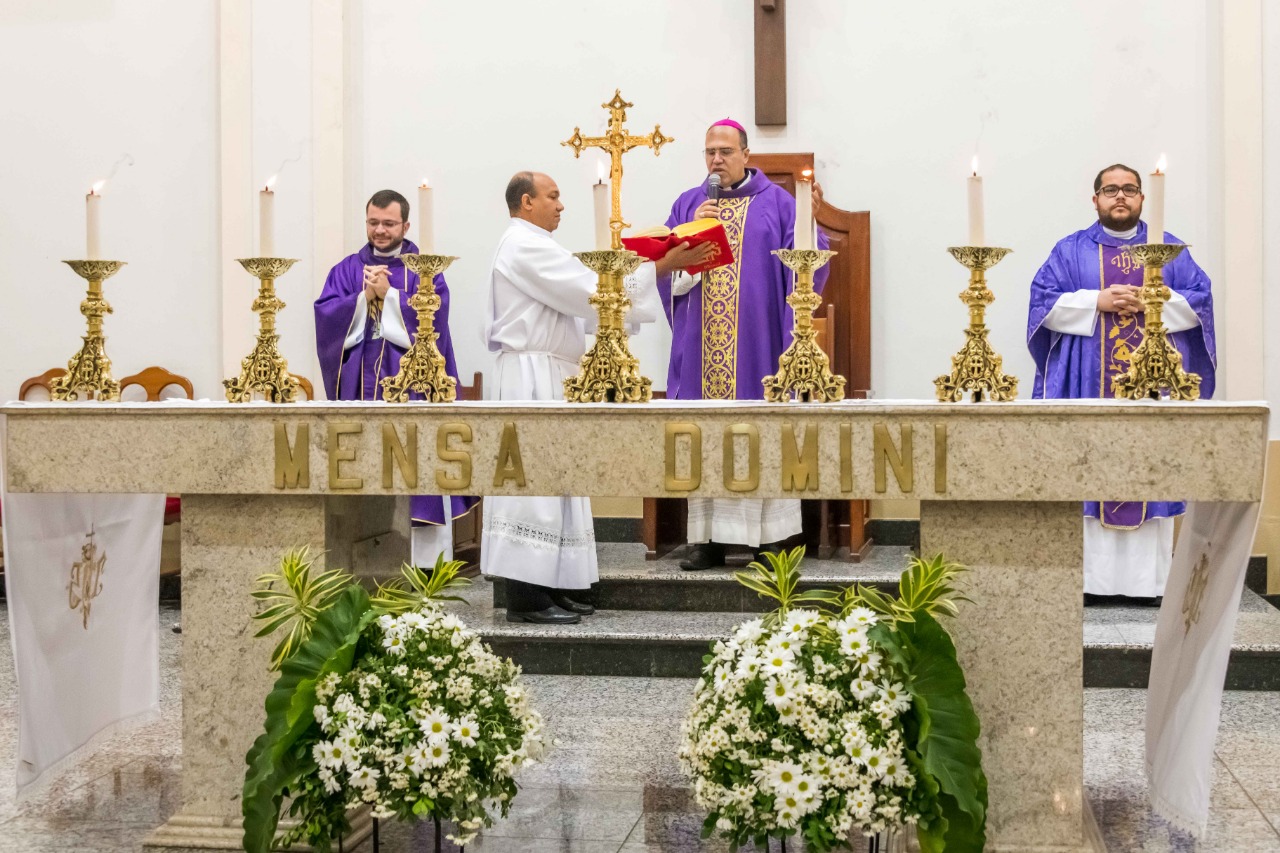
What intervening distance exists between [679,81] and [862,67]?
3.05 feet

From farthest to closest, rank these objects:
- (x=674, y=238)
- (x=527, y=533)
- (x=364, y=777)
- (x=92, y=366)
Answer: (x=527, y=533) → (x=674, y=238) → (x=92, y=366) → (x=364, y=777)

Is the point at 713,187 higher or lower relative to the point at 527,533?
higher

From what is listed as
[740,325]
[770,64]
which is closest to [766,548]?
[740,325]

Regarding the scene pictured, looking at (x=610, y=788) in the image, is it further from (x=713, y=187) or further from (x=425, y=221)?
(x=713, y=187)

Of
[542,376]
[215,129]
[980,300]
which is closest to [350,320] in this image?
[542,376]

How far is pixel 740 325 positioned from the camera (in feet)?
20.5

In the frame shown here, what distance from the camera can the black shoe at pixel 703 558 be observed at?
Answer: 20.5ft

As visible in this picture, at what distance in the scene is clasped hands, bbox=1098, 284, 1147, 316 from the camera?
19.1 ft

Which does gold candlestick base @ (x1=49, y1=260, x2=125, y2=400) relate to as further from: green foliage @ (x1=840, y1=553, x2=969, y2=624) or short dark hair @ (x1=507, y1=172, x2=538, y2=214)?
short dark hair @ (x1=507, y1=172, x2=538, y2=214)

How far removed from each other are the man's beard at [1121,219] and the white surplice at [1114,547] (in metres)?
0.03

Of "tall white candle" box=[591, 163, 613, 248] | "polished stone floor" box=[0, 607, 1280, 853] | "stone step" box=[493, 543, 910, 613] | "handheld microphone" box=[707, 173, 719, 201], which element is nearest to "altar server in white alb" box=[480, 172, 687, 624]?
"stone step" box=[493, 543, 910, 613]

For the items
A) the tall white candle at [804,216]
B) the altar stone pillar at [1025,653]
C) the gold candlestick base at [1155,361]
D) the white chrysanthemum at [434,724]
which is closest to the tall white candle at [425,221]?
the tall white candle at [804,216]

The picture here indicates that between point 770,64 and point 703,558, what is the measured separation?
8.34ft

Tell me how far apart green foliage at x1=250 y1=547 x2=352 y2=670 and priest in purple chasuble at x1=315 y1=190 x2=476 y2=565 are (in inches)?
116
